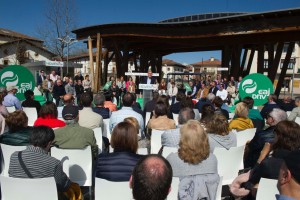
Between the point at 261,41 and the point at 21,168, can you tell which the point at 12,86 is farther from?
the point at 261,41

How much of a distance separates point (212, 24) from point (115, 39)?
812 cm

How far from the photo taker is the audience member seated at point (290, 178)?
1.62 meters

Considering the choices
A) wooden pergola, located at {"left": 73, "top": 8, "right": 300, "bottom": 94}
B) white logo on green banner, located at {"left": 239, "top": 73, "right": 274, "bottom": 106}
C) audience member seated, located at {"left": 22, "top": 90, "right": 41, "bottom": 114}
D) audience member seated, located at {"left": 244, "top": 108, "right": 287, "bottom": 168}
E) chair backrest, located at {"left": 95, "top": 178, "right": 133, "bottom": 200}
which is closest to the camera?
chair backrest, located at {"left": 95, "top": 178, "right": 133, "bottom": 200}

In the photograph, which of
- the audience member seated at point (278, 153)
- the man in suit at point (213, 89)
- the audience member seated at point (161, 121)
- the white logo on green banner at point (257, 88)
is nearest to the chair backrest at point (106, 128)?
the audience member seated at point (161, 121)

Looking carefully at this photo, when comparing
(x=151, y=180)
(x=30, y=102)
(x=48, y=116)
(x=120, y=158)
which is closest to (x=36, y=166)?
(x=120, y=158)

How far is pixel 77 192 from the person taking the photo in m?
3.43

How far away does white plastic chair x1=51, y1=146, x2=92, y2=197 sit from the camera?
389cm

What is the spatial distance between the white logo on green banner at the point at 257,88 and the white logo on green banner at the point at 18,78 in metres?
6.43

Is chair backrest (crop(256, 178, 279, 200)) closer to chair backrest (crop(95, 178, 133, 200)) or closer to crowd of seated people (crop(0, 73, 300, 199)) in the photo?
crowd of seated people (crop(0, 73, 300, 199))

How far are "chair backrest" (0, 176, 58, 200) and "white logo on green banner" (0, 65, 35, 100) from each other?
21.6 feet

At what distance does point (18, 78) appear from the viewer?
888cm

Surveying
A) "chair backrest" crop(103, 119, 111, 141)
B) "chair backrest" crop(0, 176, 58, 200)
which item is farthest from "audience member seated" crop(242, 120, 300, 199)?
"chair backrest" crop(103, 119, 111, 141)

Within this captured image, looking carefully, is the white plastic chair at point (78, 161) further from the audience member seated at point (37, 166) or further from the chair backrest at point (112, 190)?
the chair backrest at point (112, 190)

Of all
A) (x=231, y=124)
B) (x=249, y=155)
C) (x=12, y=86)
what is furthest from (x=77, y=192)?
(x=12, y=86)
